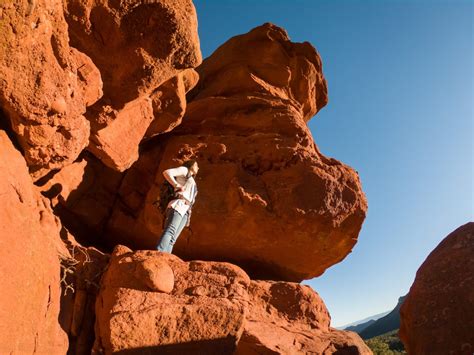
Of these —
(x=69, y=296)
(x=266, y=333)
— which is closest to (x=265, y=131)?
(x=266, y=333)

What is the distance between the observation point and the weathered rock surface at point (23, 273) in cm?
364

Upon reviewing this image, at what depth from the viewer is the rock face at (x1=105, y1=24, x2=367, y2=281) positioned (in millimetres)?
7898

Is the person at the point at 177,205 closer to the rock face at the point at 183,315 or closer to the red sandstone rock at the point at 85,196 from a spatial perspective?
the rock face at the point at 183,315

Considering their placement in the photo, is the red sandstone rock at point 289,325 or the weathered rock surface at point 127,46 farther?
the red sandstone rock at point 289,325

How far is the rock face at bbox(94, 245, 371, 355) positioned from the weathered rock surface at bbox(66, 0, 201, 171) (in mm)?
2296

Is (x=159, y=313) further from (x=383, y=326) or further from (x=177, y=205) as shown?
(x=383, y=326)

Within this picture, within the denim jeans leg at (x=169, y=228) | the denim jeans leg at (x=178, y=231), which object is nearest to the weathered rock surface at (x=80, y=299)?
the denim jeans leg at (x=169, y=228)

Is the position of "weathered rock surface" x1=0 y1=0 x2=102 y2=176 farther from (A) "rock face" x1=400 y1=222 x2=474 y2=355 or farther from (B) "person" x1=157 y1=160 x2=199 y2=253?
(A) "rock face" x1=400 y1=222 x2=474 y2=355

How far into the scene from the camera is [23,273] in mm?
3869

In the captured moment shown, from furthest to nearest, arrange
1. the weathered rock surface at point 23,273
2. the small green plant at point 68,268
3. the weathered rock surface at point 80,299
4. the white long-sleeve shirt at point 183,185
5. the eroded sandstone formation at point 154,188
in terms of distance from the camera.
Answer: the white long-sleeve shirt at point 183,185
the small green plant at point 68,268
the weathered rock surface at point 80,299
the eroded sandstone formation at point 154,188
the weathered rock surface at point 23,273

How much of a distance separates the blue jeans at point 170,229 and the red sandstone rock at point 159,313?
658 mm

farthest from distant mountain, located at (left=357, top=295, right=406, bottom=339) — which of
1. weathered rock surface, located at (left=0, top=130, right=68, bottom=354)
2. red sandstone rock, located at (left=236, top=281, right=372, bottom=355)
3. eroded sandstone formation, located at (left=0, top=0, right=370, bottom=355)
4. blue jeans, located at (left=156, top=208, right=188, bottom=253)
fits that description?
weathered rock surface, located at (left=0, top=130, right=68, bottom=354)

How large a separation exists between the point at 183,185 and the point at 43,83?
277cm

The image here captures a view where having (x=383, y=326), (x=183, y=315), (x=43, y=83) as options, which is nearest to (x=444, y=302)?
(x=183, y=315)
